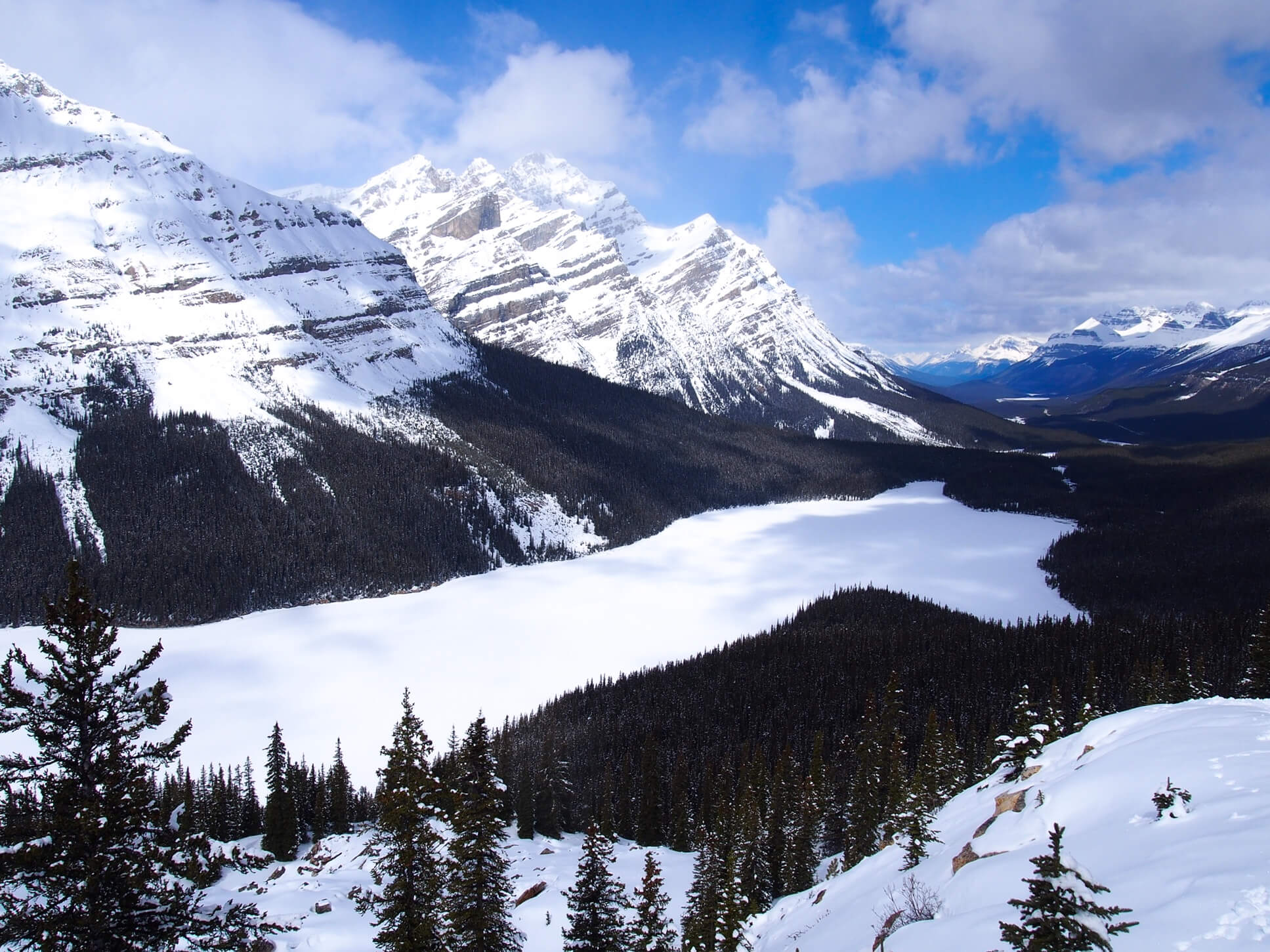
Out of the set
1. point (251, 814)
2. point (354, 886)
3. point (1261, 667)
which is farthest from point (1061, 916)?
point (251, 814)

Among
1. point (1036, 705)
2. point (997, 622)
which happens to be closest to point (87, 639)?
point (1036, 705)

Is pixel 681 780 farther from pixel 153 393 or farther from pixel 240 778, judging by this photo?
pixel 153 393

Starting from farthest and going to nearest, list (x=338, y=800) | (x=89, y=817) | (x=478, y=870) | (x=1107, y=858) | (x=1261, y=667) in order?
(x=338, y=800) < (x=1261, y=667) < (x=478, y=870) < (x=1107, y=858) < (x=89, y=817)

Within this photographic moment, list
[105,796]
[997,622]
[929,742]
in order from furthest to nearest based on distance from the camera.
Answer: [997,622] → [929,742] → [105,796]

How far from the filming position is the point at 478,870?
2339 centimetres

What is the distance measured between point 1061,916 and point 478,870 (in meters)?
19.0

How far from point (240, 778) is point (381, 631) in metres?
48.3

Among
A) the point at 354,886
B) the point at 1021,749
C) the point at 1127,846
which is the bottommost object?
the point at 354,886

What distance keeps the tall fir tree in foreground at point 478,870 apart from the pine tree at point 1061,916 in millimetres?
17496

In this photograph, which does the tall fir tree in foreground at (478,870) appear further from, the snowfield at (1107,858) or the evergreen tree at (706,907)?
the evergreen tree at (706,907)

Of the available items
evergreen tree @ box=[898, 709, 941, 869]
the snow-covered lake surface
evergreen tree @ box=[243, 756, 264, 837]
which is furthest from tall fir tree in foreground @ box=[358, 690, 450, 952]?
the snow-covered lake surface

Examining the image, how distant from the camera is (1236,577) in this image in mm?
130875

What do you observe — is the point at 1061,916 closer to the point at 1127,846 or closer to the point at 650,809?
the point at 1127,846

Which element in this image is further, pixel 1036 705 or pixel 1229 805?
pixel 1036 705
